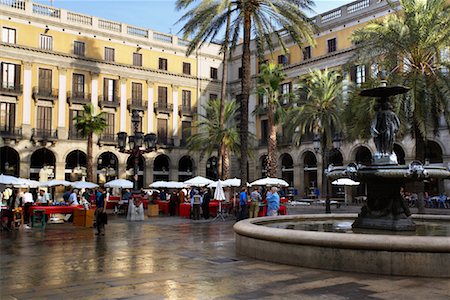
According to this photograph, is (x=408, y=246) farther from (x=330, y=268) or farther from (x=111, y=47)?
(x=111, y=47)

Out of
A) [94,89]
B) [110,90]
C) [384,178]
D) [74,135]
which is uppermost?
[110,90]

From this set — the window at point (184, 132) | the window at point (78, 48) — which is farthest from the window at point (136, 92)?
the window at point (78, 48)

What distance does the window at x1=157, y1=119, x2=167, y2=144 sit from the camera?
45.7 m

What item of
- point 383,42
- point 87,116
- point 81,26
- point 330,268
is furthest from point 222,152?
point 330,268

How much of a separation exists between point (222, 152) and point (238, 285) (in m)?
25.8

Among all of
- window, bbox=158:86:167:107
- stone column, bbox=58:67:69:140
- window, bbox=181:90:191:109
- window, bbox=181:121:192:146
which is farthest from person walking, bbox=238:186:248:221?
window, bbox=181:90:191:109

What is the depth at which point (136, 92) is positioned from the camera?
146 ft

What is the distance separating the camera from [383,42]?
64.6 feet

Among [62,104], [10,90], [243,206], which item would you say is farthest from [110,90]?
[243,206]

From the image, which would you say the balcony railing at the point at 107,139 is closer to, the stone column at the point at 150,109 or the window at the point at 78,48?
the stone column at the point at 150,109

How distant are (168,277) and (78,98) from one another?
35.9 metres

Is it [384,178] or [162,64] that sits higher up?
[162,64]

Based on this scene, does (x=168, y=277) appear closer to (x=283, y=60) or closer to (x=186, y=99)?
(x=283, y=60)

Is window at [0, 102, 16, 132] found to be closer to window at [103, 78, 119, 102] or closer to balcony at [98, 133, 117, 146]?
balcony at [98, 133, 117, 146]
